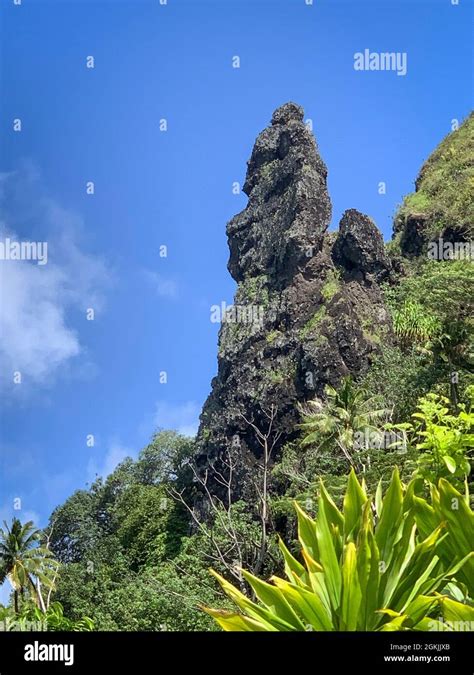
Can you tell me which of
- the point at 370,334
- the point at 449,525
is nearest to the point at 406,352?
the point at 370,334

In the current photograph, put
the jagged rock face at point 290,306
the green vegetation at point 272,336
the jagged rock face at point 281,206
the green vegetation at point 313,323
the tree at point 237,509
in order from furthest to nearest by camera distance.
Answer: the jagged rock face at point 281,206 → the green vegetation at point 272,336 → the green vegetation at point 313,323 → the jagged rock face at point 290,306 → the tree at point 237,509

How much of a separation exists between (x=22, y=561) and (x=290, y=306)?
18.1 meters

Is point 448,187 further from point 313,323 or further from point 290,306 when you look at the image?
point 313,323

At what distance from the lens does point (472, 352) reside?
76.9 feet

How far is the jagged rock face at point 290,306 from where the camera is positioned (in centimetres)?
3491

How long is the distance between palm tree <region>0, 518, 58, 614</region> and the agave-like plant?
100 ft

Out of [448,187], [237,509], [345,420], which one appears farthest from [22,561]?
[448,187]

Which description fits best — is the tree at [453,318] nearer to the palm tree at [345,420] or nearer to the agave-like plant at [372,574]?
the palm tree at [345,420]

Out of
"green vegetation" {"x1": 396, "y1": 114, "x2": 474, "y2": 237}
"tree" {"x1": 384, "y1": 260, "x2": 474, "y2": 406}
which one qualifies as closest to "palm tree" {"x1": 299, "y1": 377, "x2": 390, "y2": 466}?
"tree" {"x1": 384, "y1": 260, "x2": 474, "y2": 406}

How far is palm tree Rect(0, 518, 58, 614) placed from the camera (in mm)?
32375

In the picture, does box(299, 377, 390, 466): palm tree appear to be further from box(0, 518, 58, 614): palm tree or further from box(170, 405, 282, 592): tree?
Result: box(0, 518, 58, 614): palm tree

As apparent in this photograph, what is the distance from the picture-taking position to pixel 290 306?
3838 cm

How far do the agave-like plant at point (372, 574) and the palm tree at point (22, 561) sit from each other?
30.6 meters

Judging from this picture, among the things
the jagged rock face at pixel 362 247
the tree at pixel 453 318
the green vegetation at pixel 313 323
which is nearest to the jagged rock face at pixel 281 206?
the jagged rock face at pixel 362 247
